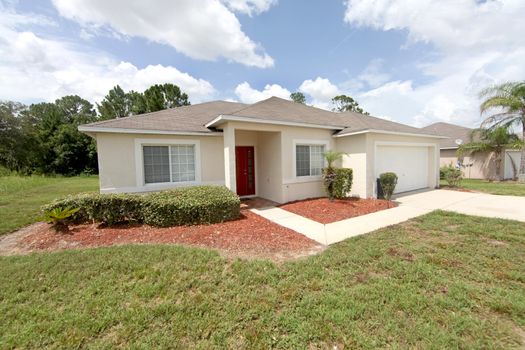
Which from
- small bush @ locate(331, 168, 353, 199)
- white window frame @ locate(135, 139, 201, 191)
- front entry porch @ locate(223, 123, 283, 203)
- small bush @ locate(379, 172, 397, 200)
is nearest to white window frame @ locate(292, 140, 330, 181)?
front entry porch @ locate(223, 123, 283, 203)

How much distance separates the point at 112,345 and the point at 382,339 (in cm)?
309

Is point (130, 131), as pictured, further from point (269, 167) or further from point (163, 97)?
point (163, 97)

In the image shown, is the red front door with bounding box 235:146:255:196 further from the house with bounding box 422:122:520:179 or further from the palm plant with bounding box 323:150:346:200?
the house with bounding box 422:122:520:179

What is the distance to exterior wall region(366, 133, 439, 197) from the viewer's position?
9.77 m

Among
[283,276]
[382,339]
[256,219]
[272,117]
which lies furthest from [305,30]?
[382,339]

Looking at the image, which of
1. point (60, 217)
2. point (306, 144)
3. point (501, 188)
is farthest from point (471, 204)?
point (60, 217)

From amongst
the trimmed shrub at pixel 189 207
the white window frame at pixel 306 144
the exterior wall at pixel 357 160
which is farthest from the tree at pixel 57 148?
the exterior wall at pixel 357 160

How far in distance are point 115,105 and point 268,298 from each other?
43.6 m

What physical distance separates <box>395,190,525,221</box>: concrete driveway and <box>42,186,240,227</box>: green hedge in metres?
7.82

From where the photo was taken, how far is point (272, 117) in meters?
9.04

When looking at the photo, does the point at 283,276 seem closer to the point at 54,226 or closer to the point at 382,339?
the point at 382,339

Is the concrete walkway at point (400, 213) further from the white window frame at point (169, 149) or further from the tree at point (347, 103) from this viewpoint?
the tree at point (347, 103)

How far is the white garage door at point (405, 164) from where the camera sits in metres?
10.8

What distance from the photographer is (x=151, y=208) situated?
648 centimetres
